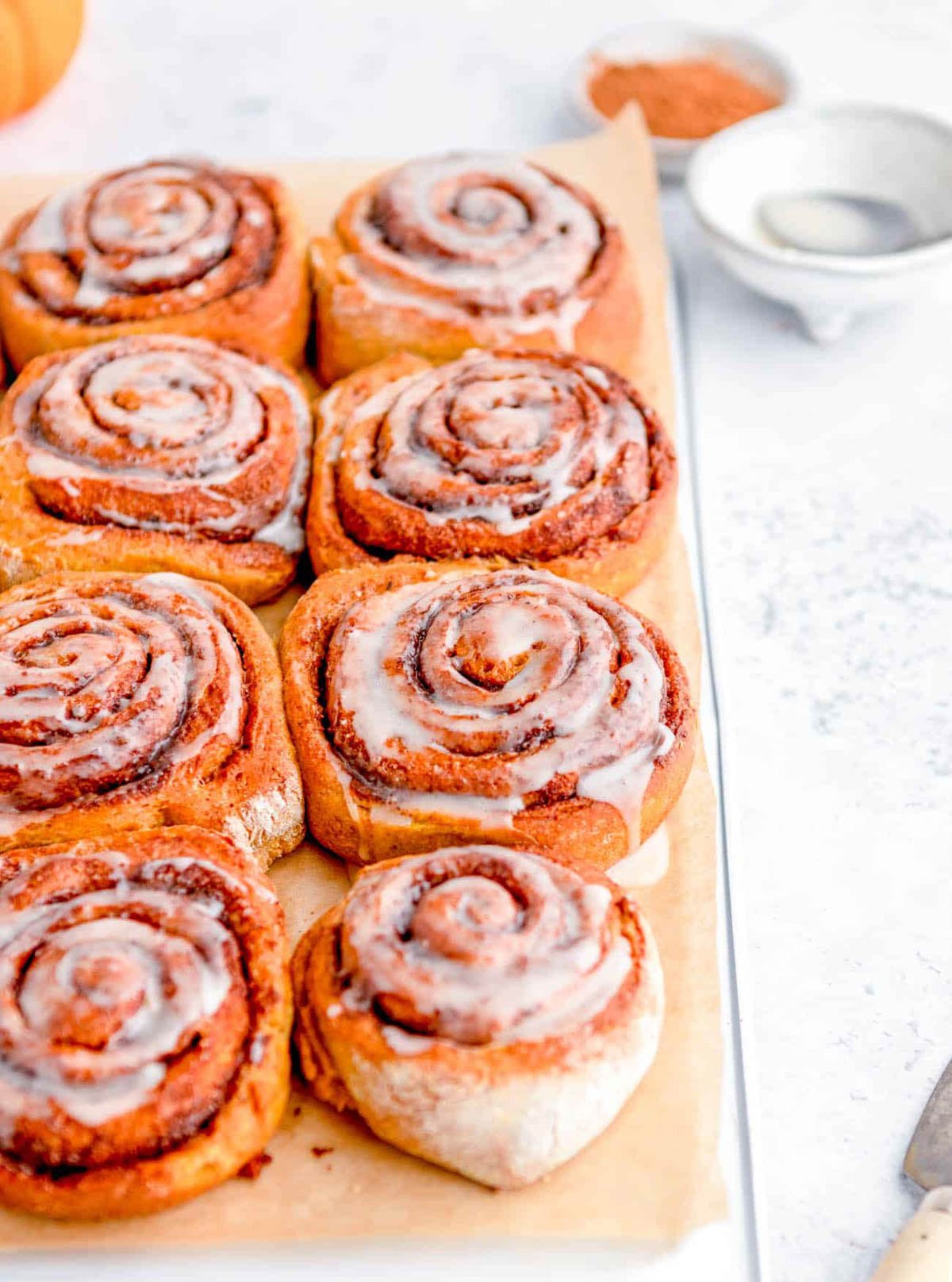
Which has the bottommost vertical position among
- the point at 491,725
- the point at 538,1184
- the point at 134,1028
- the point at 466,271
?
the point at 538,1184

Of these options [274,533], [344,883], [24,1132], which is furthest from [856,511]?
[24,1132]

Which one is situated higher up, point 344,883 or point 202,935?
point 202,935

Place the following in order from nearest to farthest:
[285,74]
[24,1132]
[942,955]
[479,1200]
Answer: [24,1132], [479,1200], [942,955], [285,74]

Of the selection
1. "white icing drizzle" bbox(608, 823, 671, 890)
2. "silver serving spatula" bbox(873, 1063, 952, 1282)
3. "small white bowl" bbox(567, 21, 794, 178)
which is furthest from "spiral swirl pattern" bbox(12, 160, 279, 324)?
"silver serving spatula" bbox(873, 1063, 952, 1282)

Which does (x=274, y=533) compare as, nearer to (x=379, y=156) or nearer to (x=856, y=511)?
(x=856, y=511)

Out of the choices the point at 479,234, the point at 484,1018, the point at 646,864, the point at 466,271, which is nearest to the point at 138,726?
the point at 484,1018

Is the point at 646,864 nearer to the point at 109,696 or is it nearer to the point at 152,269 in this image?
the point at 109,696

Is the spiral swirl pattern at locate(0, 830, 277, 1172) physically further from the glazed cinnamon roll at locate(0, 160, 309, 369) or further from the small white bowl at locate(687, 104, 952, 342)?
the small white bowl at locate(687, 104, 952, 342)

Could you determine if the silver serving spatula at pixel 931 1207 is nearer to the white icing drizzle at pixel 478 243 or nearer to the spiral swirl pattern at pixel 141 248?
the white icing drizzle at pixel 478 243
